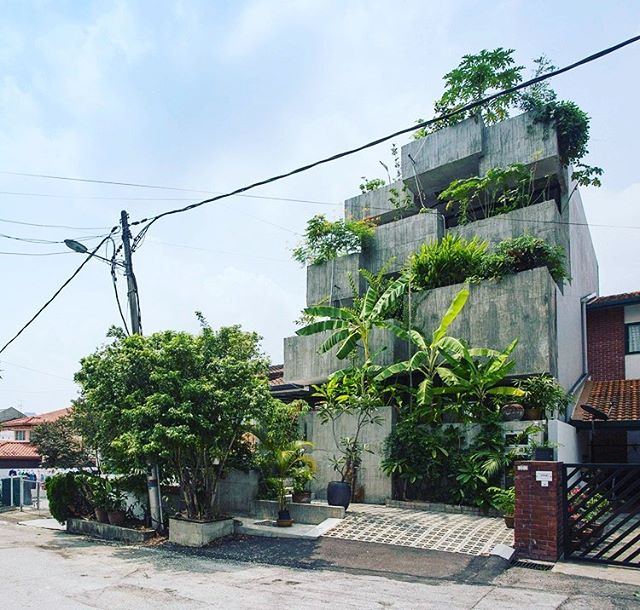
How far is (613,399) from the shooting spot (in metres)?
16.8

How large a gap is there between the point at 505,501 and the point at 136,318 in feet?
29.2

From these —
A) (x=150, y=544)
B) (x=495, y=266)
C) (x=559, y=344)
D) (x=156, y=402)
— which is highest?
(x=495, y=266)

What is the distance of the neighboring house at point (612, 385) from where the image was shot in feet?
51.7

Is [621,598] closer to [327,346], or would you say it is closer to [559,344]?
[559,344]

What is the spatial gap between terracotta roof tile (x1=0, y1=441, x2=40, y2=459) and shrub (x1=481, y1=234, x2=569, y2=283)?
97.2 feet

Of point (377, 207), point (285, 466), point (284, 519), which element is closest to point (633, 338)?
point (377, 207)

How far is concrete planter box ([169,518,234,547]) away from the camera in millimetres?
12195

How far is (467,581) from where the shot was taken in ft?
28.8

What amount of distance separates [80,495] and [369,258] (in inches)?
425

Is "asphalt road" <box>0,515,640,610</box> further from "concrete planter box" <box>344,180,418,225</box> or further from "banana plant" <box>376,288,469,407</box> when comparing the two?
"concrete planter box" <box>344,180,418,225</box>

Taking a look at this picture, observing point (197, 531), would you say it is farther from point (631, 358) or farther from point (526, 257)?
point (631, 358)

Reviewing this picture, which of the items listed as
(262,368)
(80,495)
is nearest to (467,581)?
(262,368)

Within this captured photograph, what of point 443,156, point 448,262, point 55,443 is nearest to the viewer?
point 448,262

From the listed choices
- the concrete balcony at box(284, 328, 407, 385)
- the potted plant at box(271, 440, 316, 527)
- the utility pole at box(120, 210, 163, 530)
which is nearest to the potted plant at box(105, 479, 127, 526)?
the utility pole at box(120, 210, 163, 530)
